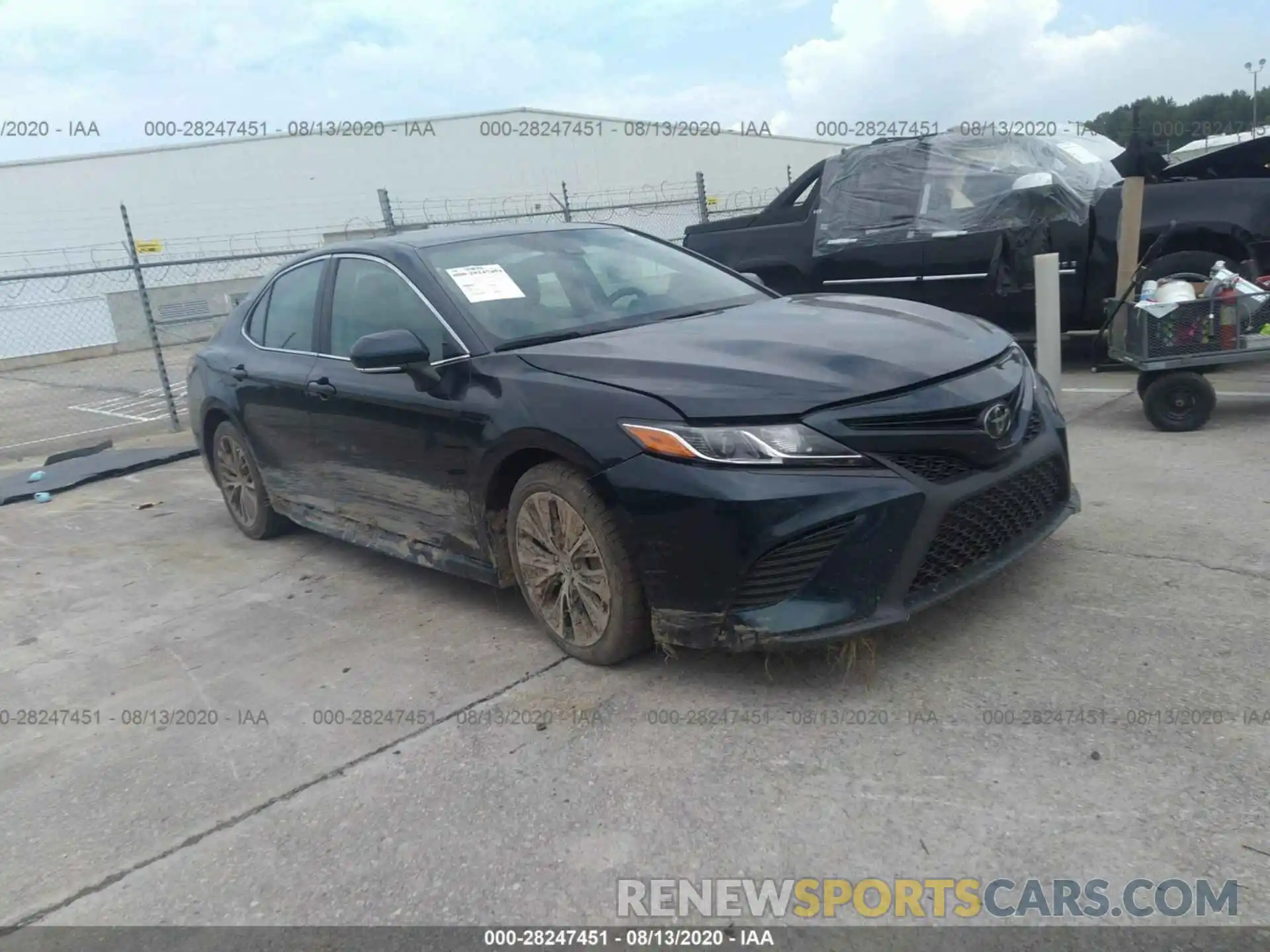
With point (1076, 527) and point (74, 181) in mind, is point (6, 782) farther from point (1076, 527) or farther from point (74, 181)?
point (74, 181)

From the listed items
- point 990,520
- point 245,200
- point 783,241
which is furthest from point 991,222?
point 245,200

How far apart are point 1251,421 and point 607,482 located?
14.6 feet

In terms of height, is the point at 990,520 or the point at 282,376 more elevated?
the point at 282,376

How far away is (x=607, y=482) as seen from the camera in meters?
3.30

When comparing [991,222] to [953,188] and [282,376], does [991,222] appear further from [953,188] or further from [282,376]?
[282,376]

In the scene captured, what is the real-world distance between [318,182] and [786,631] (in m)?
32.9

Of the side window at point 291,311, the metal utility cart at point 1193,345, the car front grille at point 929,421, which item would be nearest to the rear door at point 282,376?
the side window at point 291,311

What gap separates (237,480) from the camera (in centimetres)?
589

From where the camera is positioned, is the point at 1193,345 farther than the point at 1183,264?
No

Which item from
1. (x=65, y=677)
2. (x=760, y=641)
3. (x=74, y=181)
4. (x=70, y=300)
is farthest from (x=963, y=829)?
(x=74, y=181)

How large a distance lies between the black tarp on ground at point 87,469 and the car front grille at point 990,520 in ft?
21.8

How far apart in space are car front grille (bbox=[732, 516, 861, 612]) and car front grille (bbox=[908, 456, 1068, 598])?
12.3 inches

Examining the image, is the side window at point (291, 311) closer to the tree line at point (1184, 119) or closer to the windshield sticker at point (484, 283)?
the windshield sticker at point (484, 283)

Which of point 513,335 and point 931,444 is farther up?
point 513,335
